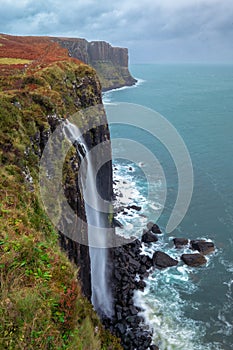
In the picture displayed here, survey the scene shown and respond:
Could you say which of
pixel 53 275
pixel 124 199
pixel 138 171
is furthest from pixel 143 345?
pixel 138 171

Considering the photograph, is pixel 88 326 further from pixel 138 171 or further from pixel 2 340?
pixel 138 171

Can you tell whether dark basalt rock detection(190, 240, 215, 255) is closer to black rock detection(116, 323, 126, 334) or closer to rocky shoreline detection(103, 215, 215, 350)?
rocky shoreline detection(103, 215, 215, 350)

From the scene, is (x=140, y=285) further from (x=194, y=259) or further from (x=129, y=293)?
(x=194, y=259)

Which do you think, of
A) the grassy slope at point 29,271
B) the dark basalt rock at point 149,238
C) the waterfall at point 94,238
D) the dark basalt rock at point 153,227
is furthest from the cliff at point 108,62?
the grassy slope at point 29,271

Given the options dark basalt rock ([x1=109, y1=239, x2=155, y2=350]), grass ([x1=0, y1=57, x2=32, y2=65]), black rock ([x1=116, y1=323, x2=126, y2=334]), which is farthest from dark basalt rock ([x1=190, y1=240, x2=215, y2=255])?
grass ([x1=0, y1=57, x2=32, y2=65])

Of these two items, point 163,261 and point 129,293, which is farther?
point 163,261

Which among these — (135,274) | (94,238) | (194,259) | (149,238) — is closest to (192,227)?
(149,238)
